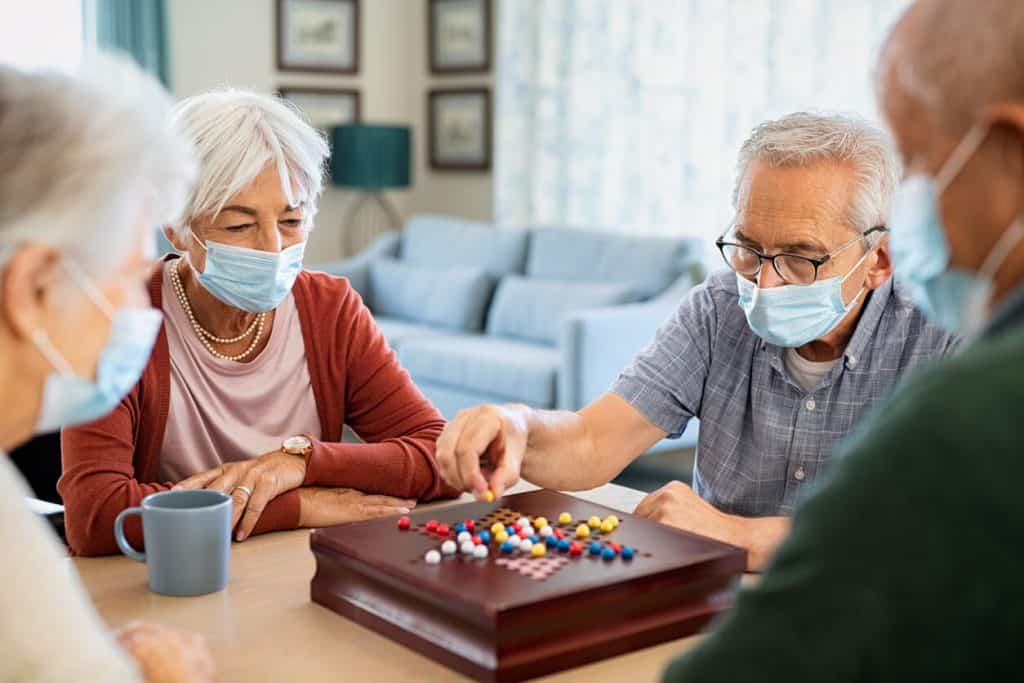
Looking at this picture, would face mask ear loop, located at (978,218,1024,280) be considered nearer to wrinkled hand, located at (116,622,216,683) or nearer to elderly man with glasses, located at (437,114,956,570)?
wrinkled hand, located at (116,622,216,683)

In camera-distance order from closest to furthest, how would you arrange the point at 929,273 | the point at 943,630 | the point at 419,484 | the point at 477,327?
the point at 943,630 → the point at 929,273 → the point at 419,484 → the point at 477,327

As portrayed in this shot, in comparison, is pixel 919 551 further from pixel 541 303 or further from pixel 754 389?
pixel 541 303

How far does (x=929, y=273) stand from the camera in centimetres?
103

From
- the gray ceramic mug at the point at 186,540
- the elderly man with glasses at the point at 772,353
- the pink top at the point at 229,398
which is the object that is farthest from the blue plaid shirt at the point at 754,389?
the gray ceramic mug at the point at 186,540

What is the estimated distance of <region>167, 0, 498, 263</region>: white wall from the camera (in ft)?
21.1

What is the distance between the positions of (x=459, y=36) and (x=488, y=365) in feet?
9.01

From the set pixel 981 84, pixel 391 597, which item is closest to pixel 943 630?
pixel 981 84

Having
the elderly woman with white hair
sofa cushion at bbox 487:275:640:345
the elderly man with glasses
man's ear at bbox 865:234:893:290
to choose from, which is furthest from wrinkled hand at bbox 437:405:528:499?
sofa cushion at bbox 487:275:640:345

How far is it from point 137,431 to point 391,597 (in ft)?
2.40

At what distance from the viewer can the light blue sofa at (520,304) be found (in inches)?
179

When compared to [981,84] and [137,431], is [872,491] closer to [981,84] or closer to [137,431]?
[981,84]

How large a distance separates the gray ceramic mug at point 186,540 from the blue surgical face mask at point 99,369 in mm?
203

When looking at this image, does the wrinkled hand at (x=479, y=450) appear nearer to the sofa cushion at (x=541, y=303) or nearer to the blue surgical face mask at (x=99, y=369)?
the blue surgical face mask at (x=99, y=369)

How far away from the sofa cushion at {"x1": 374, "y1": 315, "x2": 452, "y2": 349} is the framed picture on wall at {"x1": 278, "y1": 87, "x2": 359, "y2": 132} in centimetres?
154
